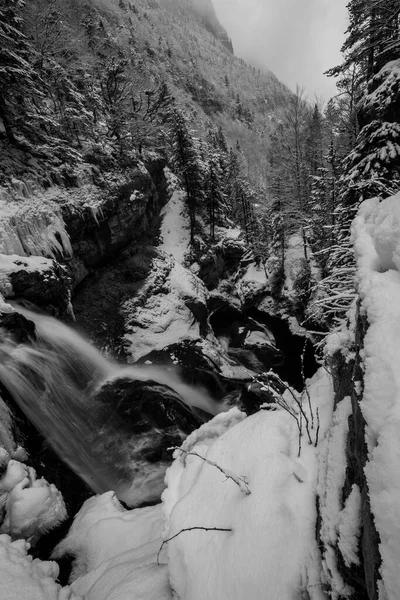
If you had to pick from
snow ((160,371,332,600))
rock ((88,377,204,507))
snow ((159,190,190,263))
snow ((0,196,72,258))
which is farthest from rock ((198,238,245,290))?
snow ((160,371,332,600))

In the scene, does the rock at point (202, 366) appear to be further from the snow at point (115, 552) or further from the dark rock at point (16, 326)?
the snow at point (115, 552)

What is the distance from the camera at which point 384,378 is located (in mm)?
1519

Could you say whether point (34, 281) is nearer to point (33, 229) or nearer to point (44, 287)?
point (44, 287)

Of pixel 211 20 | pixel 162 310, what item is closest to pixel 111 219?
pixel 162 310

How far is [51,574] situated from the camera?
5.14 meters

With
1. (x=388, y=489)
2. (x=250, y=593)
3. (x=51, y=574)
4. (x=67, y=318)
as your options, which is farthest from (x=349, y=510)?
(x=67, y=318)

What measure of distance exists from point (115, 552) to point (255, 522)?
182 inches

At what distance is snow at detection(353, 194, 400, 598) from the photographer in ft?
3.89

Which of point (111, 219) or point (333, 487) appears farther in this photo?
point (111, 219)

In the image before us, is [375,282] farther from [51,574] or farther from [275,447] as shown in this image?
[51,574]

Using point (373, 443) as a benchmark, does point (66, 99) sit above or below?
above

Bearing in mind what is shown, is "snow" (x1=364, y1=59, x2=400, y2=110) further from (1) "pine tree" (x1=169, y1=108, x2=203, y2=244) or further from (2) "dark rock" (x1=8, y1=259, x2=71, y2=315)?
(1) "pine tree" (x1=169, y1=108, x2=203, y2=244)

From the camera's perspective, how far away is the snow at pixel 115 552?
3.51 meters

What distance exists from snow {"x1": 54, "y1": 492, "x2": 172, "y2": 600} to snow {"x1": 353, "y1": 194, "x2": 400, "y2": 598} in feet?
10.3
